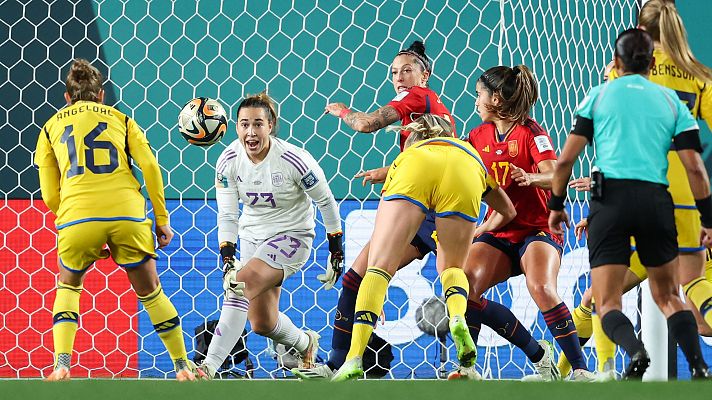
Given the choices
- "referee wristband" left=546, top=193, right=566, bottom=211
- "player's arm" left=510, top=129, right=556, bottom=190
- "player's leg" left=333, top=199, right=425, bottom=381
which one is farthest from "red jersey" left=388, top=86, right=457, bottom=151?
"referee wristband" left=546, top=193, right=566, bottom=211

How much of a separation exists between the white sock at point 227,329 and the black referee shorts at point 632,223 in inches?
88.1

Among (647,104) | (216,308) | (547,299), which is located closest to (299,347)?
(216,308)

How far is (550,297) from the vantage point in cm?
471

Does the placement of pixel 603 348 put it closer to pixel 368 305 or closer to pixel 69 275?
pixel 368 305

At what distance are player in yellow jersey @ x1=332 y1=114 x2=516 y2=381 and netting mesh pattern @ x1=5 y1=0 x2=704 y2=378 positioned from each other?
7.43 feet

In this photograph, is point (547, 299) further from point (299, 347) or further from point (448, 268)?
point (299, 347)

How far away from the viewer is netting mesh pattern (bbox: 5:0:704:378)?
663 cm

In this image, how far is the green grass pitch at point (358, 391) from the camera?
265 cm

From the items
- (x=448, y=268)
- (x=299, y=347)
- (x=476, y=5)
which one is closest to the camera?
(x=448, y=268)

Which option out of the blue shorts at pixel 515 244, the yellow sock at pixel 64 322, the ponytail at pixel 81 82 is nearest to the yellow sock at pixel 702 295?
the blue shorts at pixel 515 244

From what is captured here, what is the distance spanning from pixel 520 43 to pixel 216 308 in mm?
2723

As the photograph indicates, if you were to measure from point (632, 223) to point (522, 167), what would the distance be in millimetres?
1582

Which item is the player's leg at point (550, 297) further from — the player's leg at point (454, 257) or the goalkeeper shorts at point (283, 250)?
the goalkeeper shorts at point (283, 250)

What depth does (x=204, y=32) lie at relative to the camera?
7359mm
